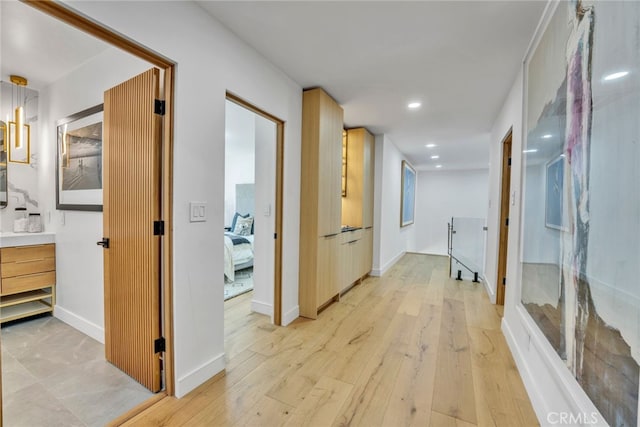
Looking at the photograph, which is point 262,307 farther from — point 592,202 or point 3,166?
point 3,166

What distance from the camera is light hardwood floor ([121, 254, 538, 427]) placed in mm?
1519

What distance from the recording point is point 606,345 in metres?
0.93

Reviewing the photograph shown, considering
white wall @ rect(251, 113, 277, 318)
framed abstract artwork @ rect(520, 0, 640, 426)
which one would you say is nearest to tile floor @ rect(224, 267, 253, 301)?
white wall @ rect(251, 113, 277, 318)

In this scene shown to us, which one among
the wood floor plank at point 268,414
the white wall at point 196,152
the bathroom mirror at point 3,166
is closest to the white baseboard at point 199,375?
the white wall at point 196,152

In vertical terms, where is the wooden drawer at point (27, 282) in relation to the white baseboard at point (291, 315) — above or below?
above

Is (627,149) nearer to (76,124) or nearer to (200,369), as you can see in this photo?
(200,369)

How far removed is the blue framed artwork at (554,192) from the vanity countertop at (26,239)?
159 inches

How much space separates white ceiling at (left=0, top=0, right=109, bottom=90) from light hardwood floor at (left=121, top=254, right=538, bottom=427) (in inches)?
102

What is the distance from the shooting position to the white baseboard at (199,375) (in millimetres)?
1647

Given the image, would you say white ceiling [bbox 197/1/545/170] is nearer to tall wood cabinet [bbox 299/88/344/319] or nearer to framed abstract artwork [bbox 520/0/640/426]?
tall wood cabinet [bbox 299/88/344/319]

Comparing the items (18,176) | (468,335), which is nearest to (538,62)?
(468,335)

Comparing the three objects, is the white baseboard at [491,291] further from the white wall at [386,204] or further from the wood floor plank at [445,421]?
the wood floor plank at [445,421]

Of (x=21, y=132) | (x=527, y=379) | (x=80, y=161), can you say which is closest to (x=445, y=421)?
(x=527, y=379)

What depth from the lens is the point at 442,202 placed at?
316 inches
